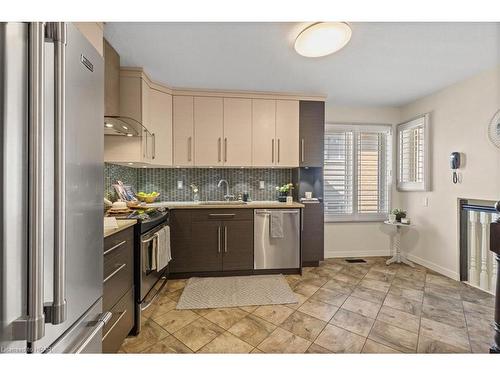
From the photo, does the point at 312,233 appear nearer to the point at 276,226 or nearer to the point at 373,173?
the point at 276,226

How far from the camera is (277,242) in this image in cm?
294

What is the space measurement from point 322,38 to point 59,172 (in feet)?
6.36

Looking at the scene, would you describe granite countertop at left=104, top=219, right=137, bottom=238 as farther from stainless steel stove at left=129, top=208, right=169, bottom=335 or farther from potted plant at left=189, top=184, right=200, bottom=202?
potted plant at left=189, top=184, right=200, bottom=202

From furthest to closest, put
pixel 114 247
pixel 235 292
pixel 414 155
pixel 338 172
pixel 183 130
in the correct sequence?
pixel 338 172, pixel 414 155, pixel 183 130, pixel 235 292, pixel 114 247

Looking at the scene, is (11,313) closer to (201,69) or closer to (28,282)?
(28,282)

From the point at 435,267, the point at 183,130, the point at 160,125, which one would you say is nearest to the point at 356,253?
the point at 435,267

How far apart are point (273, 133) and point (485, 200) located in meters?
2.59

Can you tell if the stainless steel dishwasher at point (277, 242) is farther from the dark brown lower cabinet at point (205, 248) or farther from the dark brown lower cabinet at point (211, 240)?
the dark brown lower cabinet at point (205, 248)

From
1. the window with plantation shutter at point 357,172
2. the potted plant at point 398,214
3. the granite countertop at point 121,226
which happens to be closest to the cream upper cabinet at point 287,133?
the window with plantation shutter at point 357,172

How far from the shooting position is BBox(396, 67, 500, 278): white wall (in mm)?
2406

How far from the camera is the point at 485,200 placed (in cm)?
246

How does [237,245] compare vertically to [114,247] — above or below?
below

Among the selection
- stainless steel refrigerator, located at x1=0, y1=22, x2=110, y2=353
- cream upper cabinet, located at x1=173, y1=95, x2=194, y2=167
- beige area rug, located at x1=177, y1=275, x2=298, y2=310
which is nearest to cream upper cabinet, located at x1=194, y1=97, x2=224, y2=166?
cream upper cabinet, located at x1=173, y1=95, x2=194, y2=167

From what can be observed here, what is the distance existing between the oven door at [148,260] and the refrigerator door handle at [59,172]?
3.99ft
